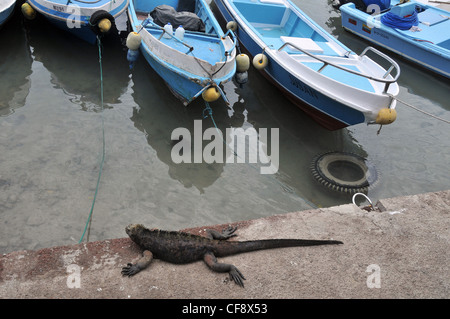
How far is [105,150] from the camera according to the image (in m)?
7.28

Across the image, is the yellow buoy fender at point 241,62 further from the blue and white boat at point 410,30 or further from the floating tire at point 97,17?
the blue and white boat at point 410,30

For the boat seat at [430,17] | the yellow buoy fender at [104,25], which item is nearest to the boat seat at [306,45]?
the yellow buoy fender at [104,25]

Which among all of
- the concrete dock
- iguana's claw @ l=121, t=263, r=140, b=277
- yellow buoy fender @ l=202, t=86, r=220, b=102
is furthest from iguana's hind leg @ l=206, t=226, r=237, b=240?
yellow buoy fender @ l=202, t=86, r=220, b=102

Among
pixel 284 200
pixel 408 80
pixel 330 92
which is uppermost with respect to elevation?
pixel 330 92

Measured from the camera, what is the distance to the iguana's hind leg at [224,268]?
397 centimetres

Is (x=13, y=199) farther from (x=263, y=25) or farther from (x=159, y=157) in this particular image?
(x=263, y=25)

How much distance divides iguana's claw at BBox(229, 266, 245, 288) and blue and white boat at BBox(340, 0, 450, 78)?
8935mm

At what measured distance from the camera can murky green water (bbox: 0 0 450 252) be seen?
615 cm

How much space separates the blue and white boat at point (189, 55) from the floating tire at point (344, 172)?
95.3 inches

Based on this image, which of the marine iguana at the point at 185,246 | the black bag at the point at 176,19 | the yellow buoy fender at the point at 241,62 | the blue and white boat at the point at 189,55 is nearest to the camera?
Result: the marine iguana at the point at 185,246

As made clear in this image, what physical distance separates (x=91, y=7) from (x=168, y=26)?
7.80 ft

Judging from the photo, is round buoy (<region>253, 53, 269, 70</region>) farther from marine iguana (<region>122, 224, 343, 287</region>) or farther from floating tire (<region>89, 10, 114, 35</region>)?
marine iguana (<region>122, 224, 343, 287</region>)

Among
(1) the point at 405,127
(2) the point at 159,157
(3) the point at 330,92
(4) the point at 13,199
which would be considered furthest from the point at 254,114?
(4) the point at 13,199

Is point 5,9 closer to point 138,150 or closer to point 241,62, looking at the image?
point 138,150
